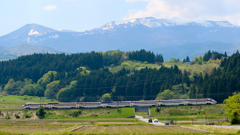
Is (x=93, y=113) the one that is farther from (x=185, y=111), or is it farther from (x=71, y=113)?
(x=185, y=111)

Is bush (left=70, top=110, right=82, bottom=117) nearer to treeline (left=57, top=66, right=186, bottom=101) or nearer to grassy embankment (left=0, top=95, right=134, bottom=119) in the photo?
grassy embankment (left=0, top=95, right=134, bottom=119)

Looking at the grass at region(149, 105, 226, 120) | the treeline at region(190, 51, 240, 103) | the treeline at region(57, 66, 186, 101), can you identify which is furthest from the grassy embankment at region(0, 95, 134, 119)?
the treeline at region(57, 66, 186, 101)

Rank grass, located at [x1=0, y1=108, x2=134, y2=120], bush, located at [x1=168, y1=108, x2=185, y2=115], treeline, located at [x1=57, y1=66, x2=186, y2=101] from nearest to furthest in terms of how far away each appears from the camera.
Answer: bush, located at [x1=168, y1=108, x2=185, y2=115], grass, located at [x1=0, y1=108, x2=134, y2=120], treeline, located at [x1=57, y1=66, x2=186, y2=101]

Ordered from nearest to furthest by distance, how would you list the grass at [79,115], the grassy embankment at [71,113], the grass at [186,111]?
the grass at [186,111]
the grass at [79,115]
the grassy embankment at [71,113]

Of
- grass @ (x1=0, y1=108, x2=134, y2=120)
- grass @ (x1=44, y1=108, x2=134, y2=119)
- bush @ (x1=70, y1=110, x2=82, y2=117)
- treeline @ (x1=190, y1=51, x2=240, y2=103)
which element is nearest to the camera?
grass @ (x1=44, y1=108, x2=134, y2=119)

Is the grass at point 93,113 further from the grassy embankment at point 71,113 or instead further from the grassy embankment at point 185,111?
the grassy embankment at point 185,111

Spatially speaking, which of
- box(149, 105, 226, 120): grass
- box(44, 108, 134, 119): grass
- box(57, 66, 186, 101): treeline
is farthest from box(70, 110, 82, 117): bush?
box(57, 66, 186, 101): treeline

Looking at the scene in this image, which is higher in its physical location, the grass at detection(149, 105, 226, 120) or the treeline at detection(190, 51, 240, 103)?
the treeline at detection(190, 51, 240, 103)

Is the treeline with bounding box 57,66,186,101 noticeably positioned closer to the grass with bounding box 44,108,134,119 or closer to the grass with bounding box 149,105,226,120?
the grass with bounding box 149,105,226,120

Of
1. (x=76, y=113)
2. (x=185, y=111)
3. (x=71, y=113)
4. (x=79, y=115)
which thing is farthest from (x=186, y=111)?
(x=71, y=113)

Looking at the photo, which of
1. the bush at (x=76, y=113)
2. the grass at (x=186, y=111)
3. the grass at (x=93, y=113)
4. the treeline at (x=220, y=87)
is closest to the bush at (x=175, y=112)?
the grass at (x=186, y=111)

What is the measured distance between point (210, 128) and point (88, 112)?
75.9m

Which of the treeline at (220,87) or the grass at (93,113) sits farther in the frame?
the treeline at (220,87)

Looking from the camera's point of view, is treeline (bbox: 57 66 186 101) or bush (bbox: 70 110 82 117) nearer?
bush (bbox: 70 110 82 117)
